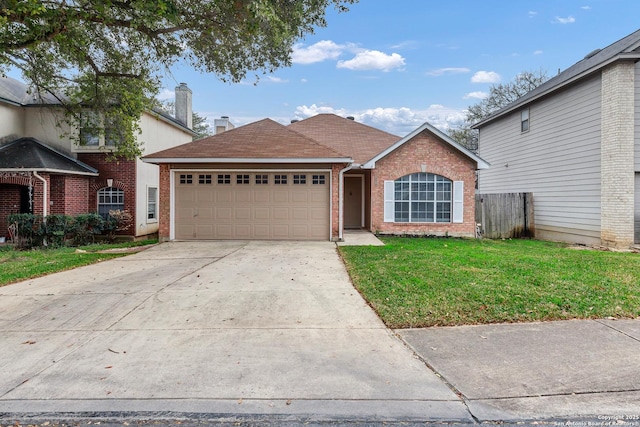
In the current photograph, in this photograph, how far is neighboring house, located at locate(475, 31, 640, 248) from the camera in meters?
11.3

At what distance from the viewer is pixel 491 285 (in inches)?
245

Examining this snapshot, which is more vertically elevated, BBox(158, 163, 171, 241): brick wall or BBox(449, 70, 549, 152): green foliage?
BBox(449, 70, 549, 152): green foliage

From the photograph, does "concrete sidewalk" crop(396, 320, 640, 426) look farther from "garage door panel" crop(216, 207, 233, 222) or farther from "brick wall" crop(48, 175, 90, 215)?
"brick wall" crop(48, 175, 90, 215)

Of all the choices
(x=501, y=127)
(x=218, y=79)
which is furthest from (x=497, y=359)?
(x=501, y=127)

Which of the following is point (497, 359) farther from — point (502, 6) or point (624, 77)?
point (502, 6)

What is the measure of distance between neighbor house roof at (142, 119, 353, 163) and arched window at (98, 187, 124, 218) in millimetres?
3921

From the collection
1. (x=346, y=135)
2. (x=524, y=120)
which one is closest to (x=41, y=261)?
(x=346, y=135)

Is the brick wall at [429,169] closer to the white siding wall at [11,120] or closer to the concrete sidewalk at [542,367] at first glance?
the concrete sidewalk at [542,367]

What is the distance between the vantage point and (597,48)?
15.9 m

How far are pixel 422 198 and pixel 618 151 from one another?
6108mm

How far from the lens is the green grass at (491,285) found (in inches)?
194

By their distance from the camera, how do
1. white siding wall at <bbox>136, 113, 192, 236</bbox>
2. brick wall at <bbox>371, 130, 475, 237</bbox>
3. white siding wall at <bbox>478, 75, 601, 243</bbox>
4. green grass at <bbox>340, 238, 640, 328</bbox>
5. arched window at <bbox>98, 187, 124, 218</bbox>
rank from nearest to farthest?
1. green grass at <bbox>340, 238, 640, 328</bbox>
2. white siding wall at <bbox>478, 75, 601, 243</bbox>
3. brick wall at <bbox>371, 130, 475, 237</bbox>
4. arched window at <bbox>98, 187, 124, 218</bbox>
5. white siding wall at <bbox>136, 113, 192, 236</bbox>

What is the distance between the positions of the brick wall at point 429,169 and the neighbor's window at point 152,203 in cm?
988

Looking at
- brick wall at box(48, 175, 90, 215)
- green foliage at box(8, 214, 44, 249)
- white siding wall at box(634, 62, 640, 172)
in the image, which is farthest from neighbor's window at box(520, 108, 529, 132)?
green foliage at box(8, 214, 44, 249)
